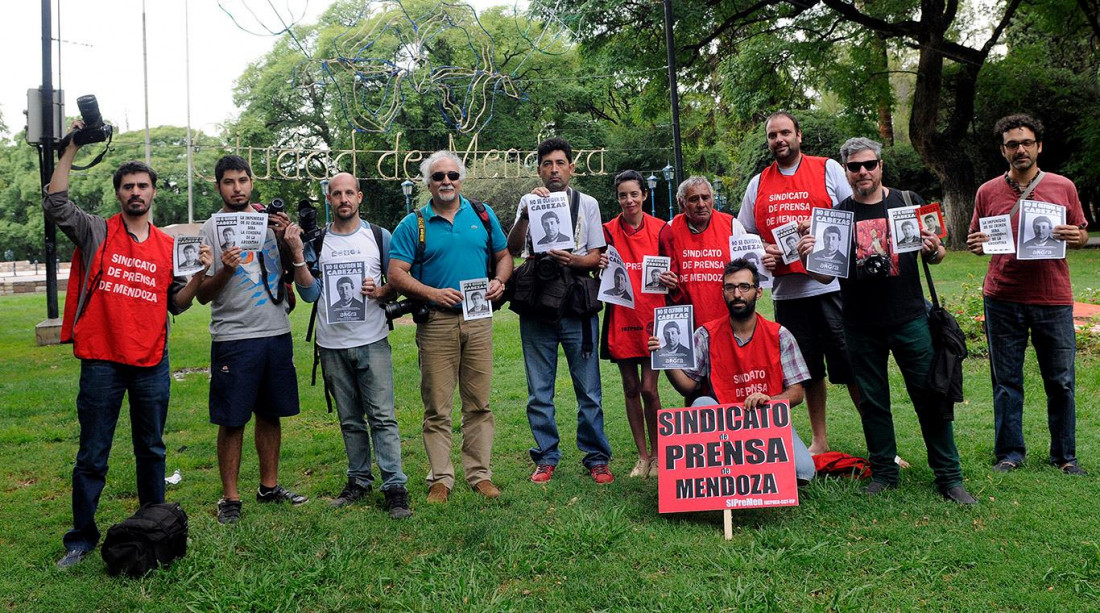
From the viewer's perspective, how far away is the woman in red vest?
5438mm

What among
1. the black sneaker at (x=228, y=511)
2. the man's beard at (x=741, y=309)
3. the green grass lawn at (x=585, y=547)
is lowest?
the green grass lawn at (x=585, y=547)

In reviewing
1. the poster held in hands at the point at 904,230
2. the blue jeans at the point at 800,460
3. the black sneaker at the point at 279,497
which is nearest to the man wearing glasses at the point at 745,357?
the blue jeans at the point at 800,460

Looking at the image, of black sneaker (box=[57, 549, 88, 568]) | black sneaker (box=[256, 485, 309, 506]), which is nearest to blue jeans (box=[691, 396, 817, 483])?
black sneaker (box=[256, 485, 309, 506])

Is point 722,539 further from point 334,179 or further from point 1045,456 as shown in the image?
point 334,179

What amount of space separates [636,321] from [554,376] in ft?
2.12

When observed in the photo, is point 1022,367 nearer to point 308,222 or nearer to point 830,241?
point 830,241

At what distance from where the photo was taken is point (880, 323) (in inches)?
186

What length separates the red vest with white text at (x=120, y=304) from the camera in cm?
429

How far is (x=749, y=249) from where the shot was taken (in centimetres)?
495

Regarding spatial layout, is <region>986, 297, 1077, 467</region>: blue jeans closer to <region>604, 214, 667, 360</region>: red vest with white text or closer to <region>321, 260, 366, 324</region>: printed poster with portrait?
<region>604, 214, 667, 360</region>: red vest with white text

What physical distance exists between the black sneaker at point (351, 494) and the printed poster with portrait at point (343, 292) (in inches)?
42.3

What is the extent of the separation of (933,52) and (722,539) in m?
18.8

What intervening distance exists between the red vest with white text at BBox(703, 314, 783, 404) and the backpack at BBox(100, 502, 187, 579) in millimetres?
3018

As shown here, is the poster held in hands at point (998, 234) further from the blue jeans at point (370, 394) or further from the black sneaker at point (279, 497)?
the black sneaker at point (279, 497)
